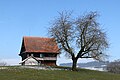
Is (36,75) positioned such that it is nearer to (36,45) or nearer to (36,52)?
(36,52)

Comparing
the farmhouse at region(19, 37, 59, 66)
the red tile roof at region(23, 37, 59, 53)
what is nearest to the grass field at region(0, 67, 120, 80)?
the farmhouse at region(19, 37, 59, 66)

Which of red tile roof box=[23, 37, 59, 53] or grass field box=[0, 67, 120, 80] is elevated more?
red tile roof box=[23, 37, 59, 53]

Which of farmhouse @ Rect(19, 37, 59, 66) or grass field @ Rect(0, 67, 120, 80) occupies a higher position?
farmhouse @ Rect(19, 37, 59, 66)

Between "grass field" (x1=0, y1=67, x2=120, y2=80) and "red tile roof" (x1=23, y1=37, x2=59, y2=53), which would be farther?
"red tile roof" (x1=23, y1=37, x2=59, y2=53)

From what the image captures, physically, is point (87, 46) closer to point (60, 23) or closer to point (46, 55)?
point (60, 23)

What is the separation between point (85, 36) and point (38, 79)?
27162 millimetres

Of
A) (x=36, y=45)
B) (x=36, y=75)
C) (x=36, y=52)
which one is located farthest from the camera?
(x=36, y=45)

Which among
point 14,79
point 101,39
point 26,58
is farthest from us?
point 26,58

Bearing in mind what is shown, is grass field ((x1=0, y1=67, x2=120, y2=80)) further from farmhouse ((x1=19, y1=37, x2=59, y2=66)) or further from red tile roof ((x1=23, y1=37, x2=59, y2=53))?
red tile roof ((x1=23, y1=37, x2=59, y2=53))

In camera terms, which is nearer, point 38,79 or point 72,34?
point 38,79

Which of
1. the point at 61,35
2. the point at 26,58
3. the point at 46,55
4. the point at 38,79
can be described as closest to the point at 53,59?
the point at 46,55

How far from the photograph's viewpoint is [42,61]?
314ft

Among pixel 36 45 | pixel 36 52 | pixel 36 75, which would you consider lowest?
pixel 36 75

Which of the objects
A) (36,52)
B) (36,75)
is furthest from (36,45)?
(36,75)
